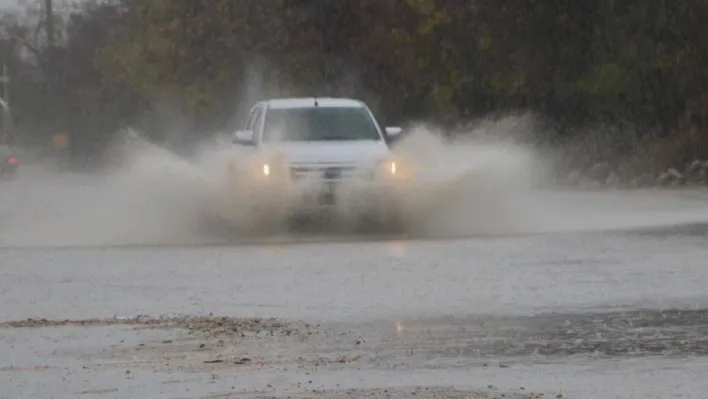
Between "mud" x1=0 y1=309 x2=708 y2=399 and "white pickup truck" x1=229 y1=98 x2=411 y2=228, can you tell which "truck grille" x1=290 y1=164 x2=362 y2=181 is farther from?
"mud" x1=0 y1=309 x2=708 y2=399

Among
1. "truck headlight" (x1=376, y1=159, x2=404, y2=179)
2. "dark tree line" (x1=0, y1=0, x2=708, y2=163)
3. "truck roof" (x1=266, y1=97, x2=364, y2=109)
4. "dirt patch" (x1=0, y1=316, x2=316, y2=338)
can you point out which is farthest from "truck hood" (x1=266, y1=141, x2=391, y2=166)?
"dark tree line" (x1=0, y1=0, x2=708, y2=163)

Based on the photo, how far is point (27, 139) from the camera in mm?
98312

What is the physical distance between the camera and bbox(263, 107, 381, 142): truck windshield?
24.9 m

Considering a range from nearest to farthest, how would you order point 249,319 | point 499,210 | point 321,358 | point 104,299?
point 321,358
point 249,319
point 104,299
point 499,210

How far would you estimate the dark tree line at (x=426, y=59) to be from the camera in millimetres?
42531

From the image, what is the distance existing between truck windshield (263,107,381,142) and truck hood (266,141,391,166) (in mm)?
647

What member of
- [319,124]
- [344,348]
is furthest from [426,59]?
[344,348]

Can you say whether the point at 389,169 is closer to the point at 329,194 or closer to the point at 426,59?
the point at 329,194

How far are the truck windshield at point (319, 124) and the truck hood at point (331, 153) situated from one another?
647 millimetres

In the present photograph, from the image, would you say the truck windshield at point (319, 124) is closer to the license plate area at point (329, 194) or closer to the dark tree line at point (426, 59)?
the license plate area at point (329, 194)

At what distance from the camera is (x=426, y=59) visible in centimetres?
4912

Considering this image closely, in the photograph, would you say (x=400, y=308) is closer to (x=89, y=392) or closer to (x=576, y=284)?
(x=576, y=284)

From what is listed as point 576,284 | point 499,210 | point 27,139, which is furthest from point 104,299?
point 27,139

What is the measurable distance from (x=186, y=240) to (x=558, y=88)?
22634mm
